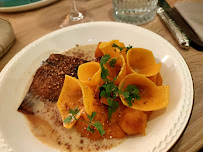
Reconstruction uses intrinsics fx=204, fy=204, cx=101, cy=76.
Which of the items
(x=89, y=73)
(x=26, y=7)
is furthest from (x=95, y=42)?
(x=26, y=7)

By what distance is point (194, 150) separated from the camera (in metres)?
1.04

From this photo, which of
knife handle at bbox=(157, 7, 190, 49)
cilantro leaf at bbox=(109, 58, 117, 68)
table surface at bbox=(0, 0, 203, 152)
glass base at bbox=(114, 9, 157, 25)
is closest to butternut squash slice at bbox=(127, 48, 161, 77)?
cilantro leaf at bbox=(109, 58, 117, 68)

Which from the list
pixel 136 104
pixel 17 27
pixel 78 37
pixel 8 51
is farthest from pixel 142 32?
pixel 17 27

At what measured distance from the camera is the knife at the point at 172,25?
4.96 feet

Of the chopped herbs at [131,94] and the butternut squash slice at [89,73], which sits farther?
the butternut squash slice at [89,73]

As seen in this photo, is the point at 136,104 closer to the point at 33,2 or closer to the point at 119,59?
the point at 119,59

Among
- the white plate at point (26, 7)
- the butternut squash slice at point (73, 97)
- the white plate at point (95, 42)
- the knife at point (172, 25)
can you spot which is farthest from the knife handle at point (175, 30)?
the white plate at point (26, 7)

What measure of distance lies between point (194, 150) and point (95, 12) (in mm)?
1546

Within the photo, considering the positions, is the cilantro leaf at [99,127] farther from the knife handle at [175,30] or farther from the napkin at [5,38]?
the napkin at [5,38]

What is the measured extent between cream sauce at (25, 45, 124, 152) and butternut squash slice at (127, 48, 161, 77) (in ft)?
1.40

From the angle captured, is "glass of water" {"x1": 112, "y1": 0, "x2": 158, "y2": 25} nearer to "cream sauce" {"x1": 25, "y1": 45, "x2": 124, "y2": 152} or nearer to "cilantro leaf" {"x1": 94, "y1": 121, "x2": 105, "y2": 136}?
"cream sauce" {"x1": 25, "y1": 45, "x2": 124, "y2": 152}

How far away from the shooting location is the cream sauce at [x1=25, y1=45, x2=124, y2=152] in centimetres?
102

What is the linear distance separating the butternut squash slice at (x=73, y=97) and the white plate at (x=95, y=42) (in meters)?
0.20

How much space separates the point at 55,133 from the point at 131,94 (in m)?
0.46
